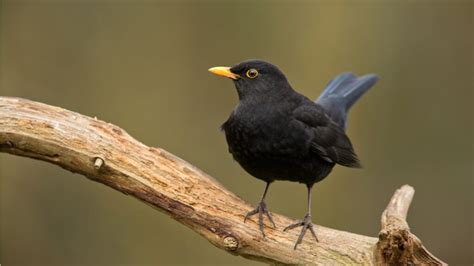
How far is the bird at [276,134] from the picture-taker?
475 centimetres

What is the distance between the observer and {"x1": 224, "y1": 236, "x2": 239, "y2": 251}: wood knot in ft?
14.5

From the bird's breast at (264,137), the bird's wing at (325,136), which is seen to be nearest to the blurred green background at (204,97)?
the bird's wing at (325,136)

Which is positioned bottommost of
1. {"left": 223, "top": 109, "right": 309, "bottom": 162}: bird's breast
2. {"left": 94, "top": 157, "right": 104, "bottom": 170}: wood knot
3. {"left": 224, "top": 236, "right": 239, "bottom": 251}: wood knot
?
{"left": 224, "top": 236, "right": 239, "bottom": 251}: wood knot

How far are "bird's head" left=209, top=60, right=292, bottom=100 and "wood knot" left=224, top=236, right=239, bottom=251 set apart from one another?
106 cm

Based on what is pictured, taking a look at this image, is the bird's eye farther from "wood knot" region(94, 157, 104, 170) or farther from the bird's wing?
"wood knot" region(94, 157, 104, 170)

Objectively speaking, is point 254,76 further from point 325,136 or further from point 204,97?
point 204,97

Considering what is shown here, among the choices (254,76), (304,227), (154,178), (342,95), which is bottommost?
(304,227)

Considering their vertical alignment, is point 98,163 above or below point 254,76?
below

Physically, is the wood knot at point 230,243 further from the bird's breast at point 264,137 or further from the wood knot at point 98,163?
the wood knot at point 98,163

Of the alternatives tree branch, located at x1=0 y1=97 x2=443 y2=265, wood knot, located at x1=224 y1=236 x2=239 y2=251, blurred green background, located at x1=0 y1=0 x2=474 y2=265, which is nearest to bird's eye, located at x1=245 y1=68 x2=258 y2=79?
tree branch, located at x1=0 y1=97 x2=443 y2=265

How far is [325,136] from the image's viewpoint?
514cm

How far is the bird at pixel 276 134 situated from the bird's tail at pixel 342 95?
23.7 inches

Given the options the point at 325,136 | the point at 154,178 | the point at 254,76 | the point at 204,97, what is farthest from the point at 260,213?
the point at 204,97

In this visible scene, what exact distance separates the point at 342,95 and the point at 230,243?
220cm
